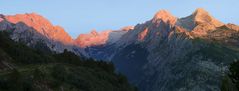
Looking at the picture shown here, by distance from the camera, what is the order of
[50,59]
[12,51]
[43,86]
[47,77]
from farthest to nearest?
[50,59]
[12,51]
[47,77]
[43,86]

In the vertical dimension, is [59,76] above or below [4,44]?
below

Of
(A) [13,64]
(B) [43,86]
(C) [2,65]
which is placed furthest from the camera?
(A) [13,64]

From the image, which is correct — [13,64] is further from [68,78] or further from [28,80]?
[28,80]

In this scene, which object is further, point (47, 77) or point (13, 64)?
point (13, 64)

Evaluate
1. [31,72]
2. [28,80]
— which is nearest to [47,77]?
[31,72]

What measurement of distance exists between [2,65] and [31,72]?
31.5 metres

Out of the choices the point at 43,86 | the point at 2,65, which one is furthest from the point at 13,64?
the point at 43,86

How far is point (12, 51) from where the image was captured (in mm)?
155250

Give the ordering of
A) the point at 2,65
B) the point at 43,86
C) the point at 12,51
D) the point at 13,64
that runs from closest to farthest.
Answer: the point at 43,86
the point at 2,65
the point at 13,64
the point at 12,51

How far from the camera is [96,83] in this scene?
423ft

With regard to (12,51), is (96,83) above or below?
below

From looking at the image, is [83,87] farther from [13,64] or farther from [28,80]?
[13,64]

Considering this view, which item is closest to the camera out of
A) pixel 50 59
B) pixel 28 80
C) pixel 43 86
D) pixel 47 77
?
pixel 28 80

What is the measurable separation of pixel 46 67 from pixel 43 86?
74.5ft
